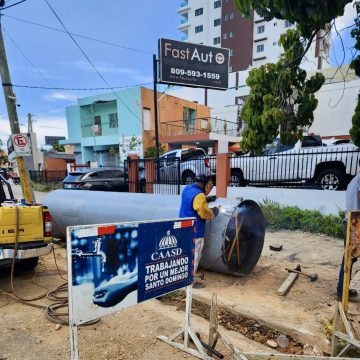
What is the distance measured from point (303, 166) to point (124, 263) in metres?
8.37

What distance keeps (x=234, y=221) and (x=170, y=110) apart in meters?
21.9

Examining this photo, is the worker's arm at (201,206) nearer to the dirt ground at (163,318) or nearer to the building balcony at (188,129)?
the dirt ground at (163,318)

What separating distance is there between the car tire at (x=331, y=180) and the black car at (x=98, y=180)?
7341mm

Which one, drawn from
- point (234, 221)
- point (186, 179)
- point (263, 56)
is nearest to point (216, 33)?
point (263, 56)

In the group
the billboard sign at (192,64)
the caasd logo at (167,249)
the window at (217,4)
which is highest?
the window at (217,4)

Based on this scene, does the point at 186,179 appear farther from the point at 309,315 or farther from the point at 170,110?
the point at 170,110

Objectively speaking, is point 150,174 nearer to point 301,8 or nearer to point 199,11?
point 301,8

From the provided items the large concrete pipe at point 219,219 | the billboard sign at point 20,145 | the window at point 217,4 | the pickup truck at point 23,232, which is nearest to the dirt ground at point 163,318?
the large concrete pipe at point 219,219

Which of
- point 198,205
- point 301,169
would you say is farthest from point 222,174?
point 198,205

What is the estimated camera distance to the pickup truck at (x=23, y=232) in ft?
14.0

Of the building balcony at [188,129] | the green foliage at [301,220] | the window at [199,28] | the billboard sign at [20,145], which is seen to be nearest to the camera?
the green foliage at [301,220]

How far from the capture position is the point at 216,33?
5169cm

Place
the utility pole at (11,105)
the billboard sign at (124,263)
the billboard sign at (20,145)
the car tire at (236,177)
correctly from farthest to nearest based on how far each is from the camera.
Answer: the car tire at (236,177) → the utility pole at (11,105) → the billboard sign at (20,145) → the billboard sign at (124,263)

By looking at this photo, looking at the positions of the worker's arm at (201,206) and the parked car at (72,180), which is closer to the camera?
the worker's arm at (201,206)
